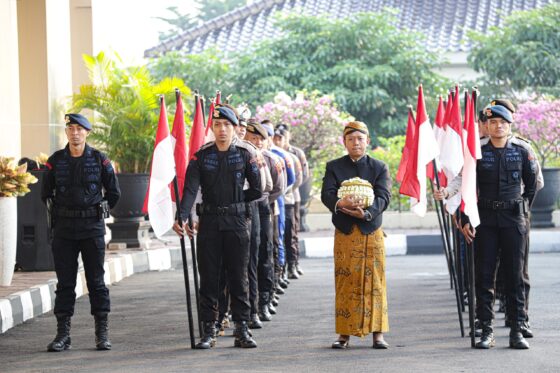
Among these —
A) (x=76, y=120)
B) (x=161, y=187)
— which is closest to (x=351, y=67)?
(x=161, y=187)

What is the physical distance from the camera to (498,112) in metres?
10.9

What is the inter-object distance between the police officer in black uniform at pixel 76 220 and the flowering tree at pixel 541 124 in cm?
1629

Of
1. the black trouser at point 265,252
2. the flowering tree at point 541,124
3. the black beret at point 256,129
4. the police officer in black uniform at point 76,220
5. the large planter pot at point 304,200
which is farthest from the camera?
the flowering tree at point 541,124

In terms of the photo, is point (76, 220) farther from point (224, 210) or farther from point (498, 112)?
point (498, 112)

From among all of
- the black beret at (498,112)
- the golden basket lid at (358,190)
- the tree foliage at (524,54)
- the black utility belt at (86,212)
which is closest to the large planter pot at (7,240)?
the black utility belt at (86,212)

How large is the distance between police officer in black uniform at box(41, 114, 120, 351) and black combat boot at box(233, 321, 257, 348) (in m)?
1.07

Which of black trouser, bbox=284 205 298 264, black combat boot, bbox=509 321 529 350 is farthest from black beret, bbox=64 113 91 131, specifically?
black trouser, bbox=284 205 298 264

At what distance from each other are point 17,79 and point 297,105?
9695 millimetres

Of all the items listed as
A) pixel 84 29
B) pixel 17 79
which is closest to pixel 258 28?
pixel 84 29

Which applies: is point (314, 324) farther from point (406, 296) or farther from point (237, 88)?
point (237, 88)

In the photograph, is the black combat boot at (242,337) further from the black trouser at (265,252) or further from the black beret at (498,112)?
the black beret at (498,112)

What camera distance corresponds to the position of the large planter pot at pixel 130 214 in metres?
19.7

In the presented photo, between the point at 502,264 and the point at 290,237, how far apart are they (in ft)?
20.1

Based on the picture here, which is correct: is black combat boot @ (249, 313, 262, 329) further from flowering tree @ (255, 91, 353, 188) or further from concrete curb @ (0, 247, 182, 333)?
flowering tree @ (255, 91, 353, 188)
